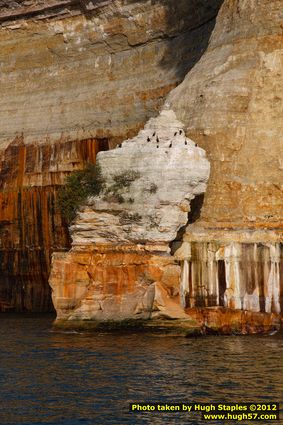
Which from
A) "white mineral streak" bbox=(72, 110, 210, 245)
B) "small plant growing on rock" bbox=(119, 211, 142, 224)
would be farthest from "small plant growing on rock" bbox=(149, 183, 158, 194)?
"small plant growing on rock" bbox=(119, 211, 142, 224)

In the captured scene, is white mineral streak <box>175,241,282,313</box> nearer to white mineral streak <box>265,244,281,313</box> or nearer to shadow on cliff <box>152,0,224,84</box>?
white mineral streak <box>265,244,281,313</box>

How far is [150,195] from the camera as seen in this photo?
38.5 metres

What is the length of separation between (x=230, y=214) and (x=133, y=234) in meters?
3.78

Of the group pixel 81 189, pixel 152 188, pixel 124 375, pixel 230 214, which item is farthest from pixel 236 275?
pixel 124 375

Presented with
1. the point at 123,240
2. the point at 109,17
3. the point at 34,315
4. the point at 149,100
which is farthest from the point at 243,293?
the point at 109,17

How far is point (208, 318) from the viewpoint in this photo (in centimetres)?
Result: 3750

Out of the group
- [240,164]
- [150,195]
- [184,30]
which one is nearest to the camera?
[150,195]

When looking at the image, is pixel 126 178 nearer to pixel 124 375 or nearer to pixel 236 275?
pixel 236 275

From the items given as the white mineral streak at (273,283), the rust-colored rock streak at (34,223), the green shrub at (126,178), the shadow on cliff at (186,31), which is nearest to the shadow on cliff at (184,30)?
the shadow on cliff at (186,31)

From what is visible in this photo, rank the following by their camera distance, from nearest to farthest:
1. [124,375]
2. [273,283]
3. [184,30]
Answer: [124,375], [273,283], [184,30]

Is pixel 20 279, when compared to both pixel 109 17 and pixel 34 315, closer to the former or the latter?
pixel 34 315

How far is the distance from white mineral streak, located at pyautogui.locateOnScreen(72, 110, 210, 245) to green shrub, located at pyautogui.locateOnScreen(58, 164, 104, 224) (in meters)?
0.34

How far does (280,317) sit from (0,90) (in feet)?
113

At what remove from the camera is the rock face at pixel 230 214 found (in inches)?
1484
